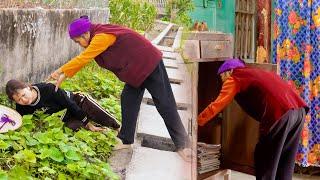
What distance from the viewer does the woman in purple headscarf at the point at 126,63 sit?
1706 millimetres

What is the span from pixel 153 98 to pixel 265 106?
115cm

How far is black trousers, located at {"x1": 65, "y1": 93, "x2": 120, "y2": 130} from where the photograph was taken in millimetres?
1747

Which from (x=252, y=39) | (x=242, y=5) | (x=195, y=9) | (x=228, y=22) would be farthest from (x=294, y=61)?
(x=195, y=9)

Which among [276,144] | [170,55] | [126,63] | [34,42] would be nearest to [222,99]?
[276,144]

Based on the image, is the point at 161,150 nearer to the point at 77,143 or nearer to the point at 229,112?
the point at 77,143

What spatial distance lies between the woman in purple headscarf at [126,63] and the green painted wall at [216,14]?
0.57 meters

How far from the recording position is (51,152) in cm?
166

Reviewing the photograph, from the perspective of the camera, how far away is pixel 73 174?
65.7 inches

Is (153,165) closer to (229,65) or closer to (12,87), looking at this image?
(12,87)

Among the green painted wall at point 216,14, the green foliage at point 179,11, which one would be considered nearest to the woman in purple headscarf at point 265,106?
the green painted wall at point 216,14

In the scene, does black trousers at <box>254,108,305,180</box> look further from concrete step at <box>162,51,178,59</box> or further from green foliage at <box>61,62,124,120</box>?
green foliage at <box>61,62,124,120</box>

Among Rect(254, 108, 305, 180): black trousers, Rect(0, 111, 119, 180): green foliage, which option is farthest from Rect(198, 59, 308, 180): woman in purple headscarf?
Rect(0, 111, 119, 180): green foliage

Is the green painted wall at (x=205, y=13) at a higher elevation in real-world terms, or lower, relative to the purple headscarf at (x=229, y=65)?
higher

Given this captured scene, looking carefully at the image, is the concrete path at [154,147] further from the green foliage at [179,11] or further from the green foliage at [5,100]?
the green foliage at [5,100]
